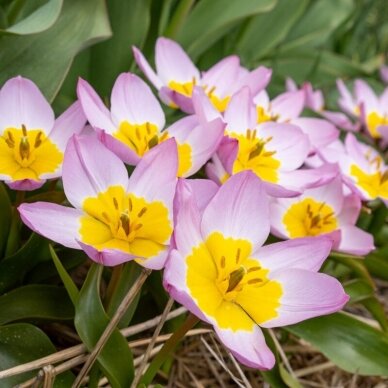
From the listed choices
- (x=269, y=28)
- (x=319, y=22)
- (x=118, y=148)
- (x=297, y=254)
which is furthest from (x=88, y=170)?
(x=319, y=22)

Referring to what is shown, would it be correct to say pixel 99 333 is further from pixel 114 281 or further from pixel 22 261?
pixel 22 261

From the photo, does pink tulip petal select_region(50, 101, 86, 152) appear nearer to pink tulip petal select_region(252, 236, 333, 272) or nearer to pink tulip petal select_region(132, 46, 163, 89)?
pink tulip petal select_region(132, 46, 163, 89)

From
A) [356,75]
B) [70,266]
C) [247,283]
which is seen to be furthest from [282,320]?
[356,75]

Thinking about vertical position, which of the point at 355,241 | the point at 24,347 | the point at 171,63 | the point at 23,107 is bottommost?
the point at 355,241

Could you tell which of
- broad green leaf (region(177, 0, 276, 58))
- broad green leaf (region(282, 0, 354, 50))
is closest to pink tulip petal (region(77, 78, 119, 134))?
broad green leaf (region(177, 0, 276, 58))

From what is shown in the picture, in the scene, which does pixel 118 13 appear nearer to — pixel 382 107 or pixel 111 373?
pixel 382 107

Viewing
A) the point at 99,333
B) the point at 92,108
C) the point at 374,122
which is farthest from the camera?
the point at 374,122
